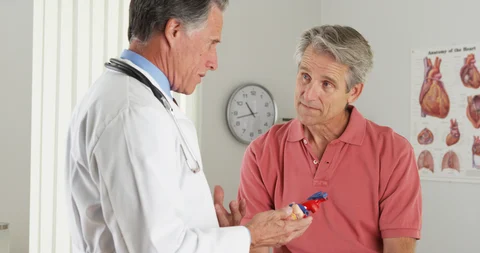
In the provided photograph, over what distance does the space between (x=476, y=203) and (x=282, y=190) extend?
208 cm

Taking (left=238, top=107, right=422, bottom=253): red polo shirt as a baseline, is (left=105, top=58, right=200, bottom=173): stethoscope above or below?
above

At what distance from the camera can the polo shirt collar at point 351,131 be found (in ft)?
6.30

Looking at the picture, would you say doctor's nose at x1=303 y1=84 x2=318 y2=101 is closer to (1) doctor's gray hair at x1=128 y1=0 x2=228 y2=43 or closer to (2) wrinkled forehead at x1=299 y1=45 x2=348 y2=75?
(2) wrinkled forehead at x1=299 y1=45 x2=348 y2=75

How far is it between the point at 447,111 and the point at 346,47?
2108 millimetres

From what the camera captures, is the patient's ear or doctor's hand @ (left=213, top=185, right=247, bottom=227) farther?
the patient's ear

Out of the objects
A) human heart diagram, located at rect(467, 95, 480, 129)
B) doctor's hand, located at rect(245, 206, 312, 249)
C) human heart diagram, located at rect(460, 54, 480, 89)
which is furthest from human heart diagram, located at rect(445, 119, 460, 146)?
doctor's hand, located at rect(245, 206, 312, 249)

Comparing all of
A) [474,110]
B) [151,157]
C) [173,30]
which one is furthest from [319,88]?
[474,110]

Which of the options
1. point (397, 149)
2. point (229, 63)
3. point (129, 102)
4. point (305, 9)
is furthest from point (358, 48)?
point (305, 9)

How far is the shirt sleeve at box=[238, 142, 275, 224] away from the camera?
194 centimetres

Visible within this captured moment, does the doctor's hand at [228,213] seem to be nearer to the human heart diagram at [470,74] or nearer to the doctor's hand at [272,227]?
the doctor's hand at [272,227]

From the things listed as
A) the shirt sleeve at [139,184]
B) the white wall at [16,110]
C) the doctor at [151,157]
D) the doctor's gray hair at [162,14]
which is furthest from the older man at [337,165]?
the white wall at [16,110]

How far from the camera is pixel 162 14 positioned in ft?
4.07

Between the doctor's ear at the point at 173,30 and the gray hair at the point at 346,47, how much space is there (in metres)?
0.75

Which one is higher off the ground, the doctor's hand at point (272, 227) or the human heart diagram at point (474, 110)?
the human heart diagram at point (474, 110)
